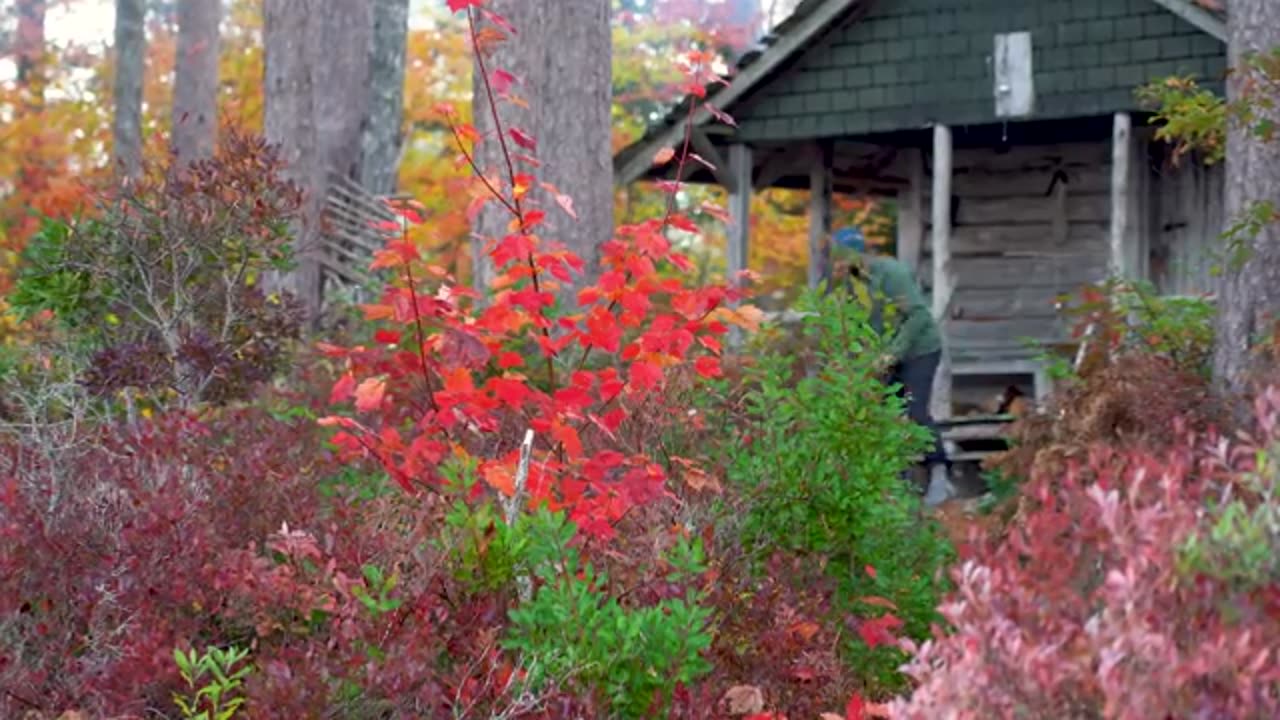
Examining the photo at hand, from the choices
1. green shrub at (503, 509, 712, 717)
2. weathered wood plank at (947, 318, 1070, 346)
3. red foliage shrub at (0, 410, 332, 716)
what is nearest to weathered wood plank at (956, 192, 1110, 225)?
weathered wood plank at (947, 318, 1070, 346)

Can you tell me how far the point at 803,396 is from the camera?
6.66 m

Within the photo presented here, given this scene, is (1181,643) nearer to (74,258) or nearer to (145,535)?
(145,535)

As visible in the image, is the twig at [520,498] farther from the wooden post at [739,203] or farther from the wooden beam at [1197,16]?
the wooden post at [739,203]

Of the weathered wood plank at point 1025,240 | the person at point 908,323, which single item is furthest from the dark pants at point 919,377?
the weathered wood plank at point 1025,240

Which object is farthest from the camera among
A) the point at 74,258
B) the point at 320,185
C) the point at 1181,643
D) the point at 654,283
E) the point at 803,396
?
the point at 320,185

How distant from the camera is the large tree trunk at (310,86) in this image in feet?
52.5

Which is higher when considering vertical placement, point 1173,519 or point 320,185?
point 320,185

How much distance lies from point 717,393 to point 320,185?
383 inches

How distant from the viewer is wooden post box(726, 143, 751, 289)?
17562 millimetres

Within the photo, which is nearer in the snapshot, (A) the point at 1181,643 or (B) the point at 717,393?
(A) the point at 1181,643

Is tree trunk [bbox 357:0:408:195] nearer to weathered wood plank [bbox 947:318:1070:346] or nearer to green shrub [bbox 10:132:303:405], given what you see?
weathered wood plank [bbox 947:318:1070:346]

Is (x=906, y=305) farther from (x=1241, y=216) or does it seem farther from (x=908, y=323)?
(x=1241, y=216)

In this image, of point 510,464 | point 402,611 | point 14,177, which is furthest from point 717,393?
point 14,177

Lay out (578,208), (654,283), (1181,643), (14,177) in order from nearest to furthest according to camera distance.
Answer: (1181,643) < (654,283) < (578,208) < (14,177)
